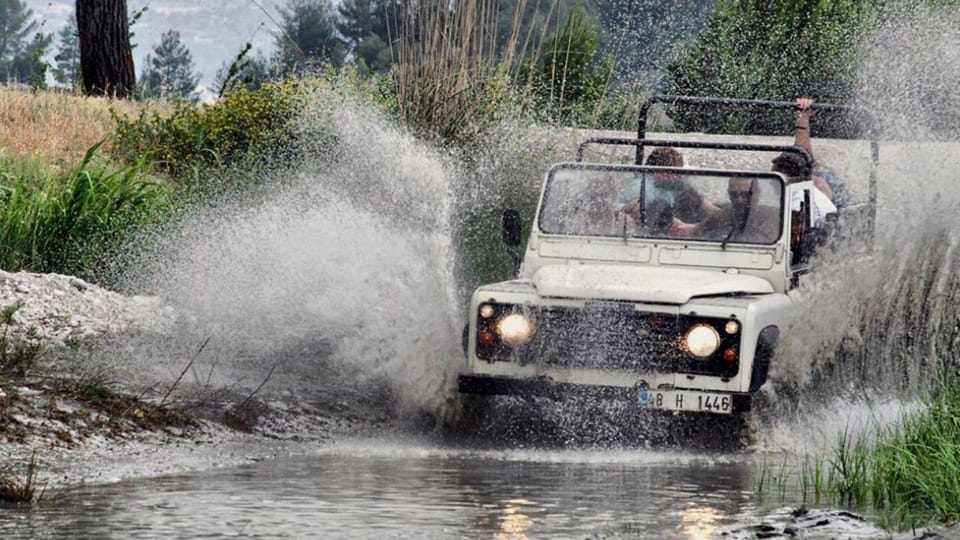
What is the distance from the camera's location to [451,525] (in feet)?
23.8

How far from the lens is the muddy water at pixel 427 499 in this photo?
7098 mm

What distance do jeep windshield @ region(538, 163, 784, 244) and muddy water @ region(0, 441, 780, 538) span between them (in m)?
1.63

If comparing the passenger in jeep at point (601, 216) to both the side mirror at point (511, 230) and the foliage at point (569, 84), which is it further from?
the foliage at point (569, 84)

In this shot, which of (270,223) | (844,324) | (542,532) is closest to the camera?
(542,532)

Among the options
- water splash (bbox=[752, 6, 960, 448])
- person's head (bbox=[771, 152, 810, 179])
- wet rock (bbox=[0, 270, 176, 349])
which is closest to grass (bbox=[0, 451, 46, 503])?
wet rock (bbox=[0, 270, 176, 349])

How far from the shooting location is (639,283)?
9945mm

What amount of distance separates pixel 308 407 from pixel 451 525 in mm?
3629

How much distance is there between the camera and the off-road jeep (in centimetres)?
966

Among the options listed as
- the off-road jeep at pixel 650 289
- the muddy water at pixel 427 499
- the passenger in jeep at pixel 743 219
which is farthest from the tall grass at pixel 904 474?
the passenger in jeep at pixel 743 219

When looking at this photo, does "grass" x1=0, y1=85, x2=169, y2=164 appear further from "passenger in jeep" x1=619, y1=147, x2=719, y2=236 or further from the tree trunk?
"passenger in jeep" x1=619, y1=147, x2=719, y2=236

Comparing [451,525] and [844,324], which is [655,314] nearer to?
[844,324]

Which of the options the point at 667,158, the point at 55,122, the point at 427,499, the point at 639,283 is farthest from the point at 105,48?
the point at 427,499

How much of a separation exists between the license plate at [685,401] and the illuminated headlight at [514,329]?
656mm

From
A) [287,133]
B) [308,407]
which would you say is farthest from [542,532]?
[287,133]
